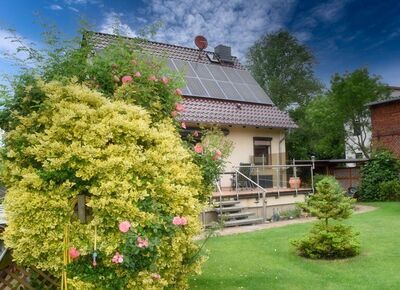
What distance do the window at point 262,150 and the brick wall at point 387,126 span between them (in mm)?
8821

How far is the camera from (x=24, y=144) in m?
4.43

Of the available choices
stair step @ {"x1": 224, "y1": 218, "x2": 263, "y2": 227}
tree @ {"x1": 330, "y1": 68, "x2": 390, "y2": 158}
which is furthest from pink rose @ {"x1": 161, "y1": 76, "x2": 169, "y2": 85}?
tree @ {"x1": 330, "y1": 68, "x2": 390, "y2": 158}

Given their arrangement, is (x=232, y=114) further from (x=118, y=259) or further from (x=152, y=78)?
(x=118, y=259)

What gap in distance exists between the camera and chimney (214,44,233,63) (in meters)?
20.0

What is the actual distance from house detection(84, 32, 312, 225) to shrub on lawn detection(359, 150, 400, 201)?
5817mm

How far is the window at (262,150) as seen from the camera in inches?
669

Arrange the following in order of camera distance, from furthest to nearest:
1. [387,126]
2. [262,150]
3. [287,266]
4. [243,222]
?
[387,126] → [262,150] → [243,222] → [287,266]

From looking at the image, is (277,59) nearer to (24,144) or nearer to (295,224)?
(295,224)

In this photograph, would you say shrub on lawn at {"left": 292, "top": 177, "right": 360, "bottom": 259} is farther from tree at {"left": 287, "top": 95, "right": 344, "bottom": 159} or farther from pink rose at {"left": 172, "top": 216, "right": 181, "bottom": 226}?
tree at {"left": 287, "top": 95, "right": 344, "bottom": 159}

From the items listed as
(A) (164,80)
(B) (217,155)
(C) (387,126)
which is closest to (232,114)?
(A) (164,80)

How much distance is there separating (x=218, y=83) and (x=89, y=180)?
46.3ft

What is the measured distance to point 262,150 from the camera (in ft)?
57.0

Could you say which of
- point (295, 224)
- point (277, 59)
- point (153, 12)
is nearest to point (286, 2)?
point (153, 12)

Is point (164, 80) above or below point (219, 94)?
below
